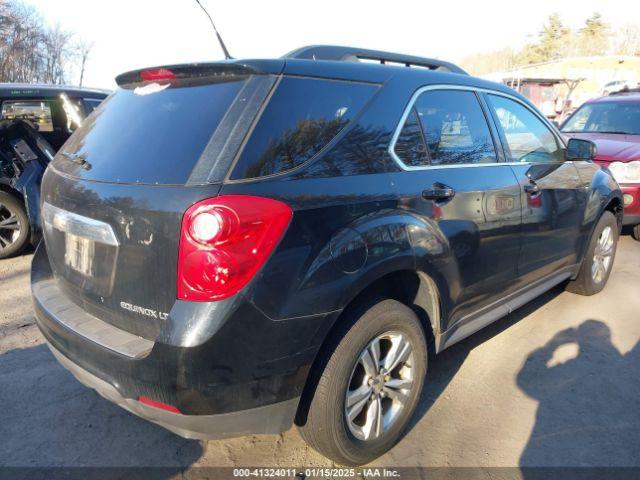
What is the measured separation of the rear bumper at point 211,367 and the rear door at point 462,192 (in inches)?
35.4

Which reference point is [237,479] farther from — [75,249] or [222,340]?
[75,249]

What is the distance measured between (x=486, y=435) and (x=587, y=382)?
37.8 inches

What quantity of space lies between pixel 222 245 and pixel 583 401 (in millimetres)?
2440

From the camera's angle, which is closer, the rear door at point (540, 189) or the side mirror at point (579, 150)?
the rear door at point (540, 189)

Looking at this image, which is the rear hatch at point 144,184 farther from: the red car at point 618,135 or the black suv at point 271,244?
the red car at point 618,135

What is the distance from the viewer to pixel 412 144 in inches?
98.0

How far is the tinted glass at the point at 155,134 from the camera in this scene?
1944 millimetres

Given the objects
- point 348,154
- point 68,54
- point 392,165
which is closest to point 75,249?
point 348,154

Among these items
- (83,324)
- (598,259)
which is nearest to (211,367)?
(83,324)

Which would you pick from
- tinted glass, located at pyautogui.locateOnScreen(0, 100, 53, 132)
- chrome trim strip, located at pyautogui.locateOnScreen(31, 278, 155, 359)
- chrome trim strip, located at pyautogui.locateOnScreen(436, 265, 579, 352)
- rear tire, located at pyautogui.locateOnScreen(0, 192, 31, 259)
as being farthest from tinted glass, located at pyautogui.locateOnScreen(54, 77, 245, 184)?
tinted glass, located at pyautogui.locateOnScreen(0, 100, 53, 132)

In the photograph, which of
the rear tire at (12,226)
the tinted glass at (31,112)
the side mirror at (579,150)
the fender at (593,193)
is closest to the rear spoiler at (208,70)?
the side mirror at (579,150)

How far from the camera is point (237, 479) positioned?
2301 mm

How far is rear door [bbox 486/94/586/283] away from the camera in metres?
3.20

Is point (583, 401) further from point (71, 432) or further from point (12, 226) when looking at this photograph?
point (12, 226)
